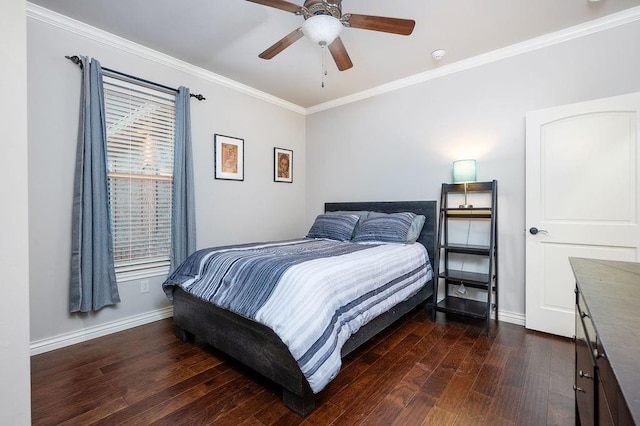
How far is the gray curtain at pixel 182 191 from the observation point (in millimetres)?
3031

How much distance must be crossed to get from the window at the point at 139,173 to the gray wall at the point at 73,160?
0.64ft

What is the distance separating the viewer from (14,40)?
1.14 meters

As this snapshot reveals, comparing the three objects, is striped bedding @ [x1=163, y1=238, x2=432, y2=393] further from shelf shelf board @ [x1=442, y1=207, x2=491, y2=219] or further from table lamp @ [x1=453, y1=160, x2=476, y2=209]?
table lamp @ [x1=453, y1=160, x2=476, y2=209]

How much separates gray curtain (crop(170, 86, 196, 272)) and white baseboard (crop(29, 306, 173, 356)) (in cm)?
48

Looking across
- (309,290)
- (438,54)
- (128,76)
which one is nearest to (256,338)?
(309,290)

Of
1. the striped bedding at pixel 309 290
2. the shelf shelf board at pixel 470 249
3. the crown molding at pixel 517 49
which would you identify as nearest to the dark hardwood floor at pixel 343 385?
the striped bedding at pixel 309 290

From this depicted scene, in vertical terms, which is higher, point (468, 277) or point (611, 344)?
point (611, 344)

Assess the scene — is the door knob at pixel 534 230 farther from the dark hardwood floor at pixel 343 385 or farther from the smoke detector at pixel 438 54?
the smoke detector at pixel 438 54

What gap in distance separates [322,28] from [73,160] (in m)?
2.27

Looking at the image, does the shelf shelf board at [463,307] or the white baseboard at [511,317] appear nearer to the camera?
the shelf shelf board at [463,307]

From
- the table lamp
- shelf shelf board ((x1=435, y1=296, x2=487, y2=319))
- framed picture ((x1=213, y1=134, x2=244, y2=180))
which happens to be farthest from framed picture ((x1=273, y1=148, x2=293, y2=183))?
shelf shelf board ((x1=435, y1=296, x2=487, y2=319))

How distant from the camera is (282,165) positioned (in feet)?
14.1

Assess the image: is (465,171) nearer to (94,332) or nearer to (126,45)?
(126,45)

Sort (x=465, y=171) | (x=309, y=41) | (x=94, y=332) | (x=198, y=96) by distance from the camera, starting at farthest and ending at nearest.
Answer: (x=198, y=96) → (x=465, y=171) → (x=309, y=41) → (x=94, y=332)
